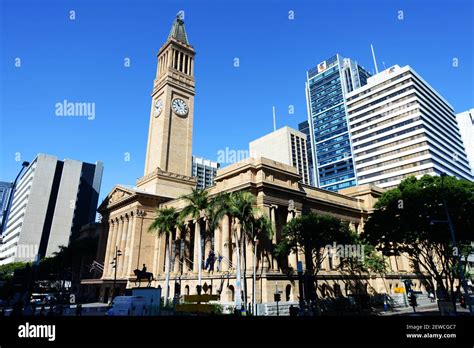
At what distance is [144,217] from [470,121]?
157m

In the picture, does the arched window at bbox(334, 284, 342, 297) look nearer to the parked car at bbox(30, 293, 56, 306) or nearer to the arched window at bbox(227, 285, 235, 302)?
the arched window at bbox(227, 285, 235, 302)

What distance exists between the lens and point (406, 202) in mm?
31797

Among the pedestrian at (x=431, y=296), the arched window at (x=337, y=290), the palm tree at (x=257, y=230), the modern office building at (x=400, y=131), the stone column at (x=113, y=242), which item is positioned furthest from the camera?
the modern office building at (x=400, y=131)

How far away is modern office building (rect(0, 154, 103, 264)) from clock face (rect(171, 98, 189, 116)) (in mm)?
92338

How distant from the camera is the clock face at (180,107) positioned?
220 feet

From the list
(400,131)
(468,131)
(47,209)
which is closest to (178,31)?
(400,131)

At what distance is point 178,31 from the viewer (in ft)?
249

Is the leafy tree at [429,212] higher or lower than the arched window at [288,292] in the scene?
higher

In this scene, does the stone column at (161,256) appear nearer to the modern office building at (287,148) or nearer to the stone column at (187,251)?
the stone column at (187,251)

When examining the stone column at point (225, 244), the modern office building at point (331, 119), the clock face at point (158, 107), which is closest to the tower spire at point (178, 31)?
the clock face at point (158, 107)

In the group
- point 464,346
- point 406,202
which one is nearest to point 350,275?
point 406,202

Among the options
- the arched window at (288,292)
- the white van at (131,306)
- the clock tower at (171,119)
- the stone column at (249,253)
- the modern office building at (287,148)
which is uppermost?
the modern office building at (287,148)

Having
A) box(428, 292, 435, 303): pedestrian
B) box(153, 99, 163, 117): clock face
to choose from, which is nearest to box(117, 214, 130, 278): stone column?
box(153, 99, 163, 117): clock face

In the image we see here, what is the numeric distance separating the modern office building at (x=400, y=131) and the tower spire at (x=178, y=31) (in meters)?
67.8
